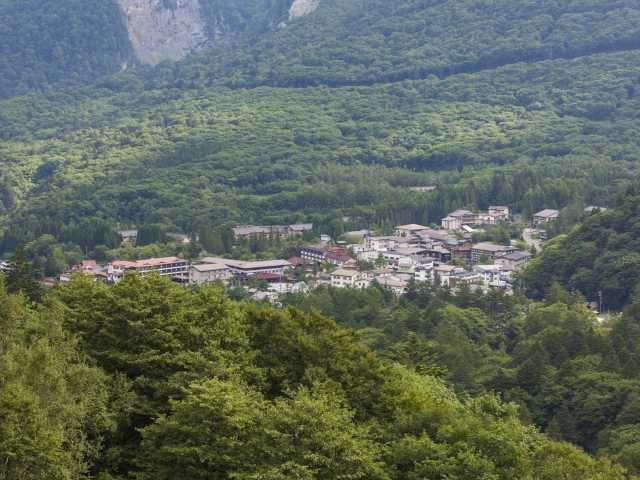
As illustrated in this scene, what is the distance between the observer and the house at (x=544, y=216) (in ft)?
251

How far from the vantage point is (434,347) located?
43.7m

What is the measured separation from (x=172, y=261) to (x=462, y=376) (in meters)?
27.1

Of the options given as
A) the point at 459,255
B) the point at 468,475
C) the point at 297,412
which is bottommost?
the point at 459,255

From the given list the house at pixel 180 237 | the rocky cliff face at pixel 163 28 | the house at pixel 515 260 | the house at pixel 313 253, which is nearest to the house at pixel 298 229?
the house at pixel 313 253

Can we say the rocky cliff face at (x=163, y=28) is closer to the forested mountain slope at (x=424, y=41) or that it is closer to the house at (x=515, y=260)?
the forested mountain slope at (x=424, y=41)

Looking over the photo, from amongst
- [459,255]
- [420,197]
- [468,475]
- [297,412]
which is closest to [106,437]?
[297,412]

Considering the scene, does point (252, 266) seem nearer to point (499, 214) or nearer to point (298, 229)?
point (298, 229)

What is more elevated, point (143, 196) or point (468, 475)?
point (468, 475)

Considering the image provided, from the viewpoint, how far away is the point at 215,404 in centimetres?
2184

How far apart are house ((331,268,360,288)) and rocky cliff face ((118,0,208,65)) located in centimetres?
11652

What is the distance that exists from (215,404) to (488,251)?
160ft

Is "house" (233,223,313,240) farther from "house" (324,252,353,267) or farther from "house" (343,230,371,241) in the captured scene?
"house" (324,252,353,267)

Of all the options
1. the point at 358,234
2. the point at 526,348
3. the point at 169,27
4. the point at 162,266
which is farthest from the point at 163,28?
the point at 526,348

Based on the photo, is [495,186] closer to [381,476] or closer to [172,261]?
[172,261]
